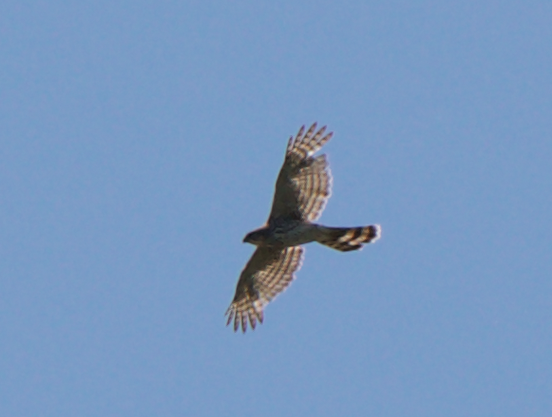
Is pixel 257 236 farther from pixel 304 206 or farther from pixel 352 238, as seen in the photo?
pixel 352 238

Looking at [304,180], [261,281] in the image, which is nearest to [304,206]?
[304,180]

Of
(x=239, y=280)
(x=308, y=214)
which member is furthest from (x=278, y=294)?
(x=308, y=214)

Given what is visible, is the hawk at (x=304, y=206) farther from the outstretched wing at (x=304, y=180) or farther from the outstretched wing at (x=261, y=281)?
the outstretched wing at (x=261, y=281)

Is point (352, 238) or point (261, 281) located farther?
point (261, 281)

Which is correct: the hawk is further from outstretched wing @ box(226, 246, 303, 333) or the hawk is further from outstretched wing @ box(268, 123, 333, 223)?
outstretched wing @ box(226, 246, 303, 333)

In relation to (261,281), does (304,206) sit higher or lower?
higher

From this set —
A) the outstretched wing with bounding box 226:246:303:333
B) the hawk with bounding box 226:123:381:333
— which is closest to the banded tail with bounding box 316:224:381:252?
the hawk with bounding box 226:123:381:333

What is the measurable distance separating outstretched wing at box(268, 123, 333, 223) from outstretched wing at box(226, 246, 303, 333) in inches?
45.3

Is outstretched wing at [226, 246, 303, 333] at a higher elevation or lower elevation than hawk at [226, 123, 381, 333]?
lower

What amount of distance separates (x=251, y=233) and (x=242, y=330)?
199 centimetres

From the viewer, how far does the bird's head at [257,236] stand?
16844mm

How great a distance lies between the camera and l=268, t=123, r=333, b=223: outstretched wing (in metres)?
16.5

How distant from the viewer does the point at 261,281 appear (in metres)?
18.1

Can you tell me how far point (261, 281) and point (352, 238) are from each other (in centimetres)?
211
